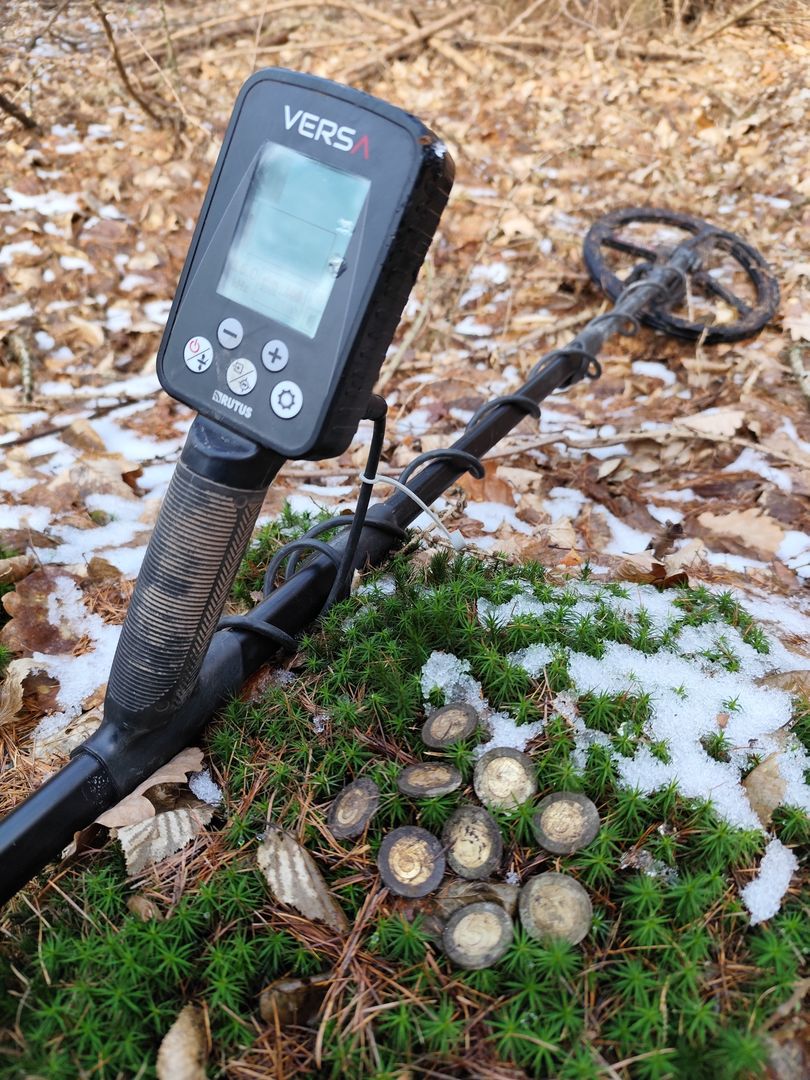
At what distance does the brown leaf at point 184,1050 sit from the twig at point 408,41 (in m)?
6.75

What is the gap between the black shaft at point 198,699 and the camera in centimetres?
167

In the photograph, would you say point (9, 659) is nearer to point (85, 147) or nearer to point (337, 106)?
point (337, 106)

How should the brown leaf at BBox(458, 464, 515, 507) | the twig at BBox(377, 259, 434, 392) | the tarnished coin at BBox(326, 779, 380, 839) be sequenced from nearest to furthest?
the tarnished coin at BBox(326, 779, 380, 839) → the brown leaf at BBox(458, 464, 515, 507) → the twig at BBox(377, 259, 434, 392)

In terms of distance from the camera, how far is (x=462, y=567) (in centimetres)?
230

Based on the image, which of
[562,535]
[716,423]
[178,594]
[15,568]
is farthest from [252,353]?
[716,423]

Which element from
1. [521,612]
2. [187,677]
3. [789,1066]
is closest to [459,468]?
[521,612]

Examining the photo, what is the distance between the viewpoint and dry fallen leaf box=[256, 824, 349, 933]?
62.5 inches

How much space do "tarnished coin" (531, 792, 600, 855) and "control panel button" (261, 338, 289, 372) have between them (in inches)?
39.4

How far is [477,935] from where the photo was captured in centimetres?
150

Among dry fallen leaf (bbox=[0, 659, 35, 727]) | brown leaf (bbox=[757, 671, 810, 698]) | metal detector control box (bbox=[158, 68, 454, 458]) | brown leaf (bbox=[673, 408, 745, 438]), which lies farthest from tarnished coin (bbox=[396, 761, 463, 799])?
brown leaf (bbox=[673, 408, 745, 438])

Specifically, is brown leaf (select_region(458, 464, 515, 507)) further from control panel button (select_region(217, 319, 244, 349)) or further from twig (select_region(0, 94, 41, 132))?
twig (select_region(0, 94, 41, 132))

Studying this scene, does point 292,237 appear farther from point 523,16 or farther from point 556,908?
point 523,16

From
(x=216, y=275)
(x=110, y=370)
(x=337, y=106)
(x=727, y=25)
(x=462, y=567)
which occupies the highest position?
(x=727, y=25)

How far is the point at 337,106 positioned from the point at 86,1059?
172cm
